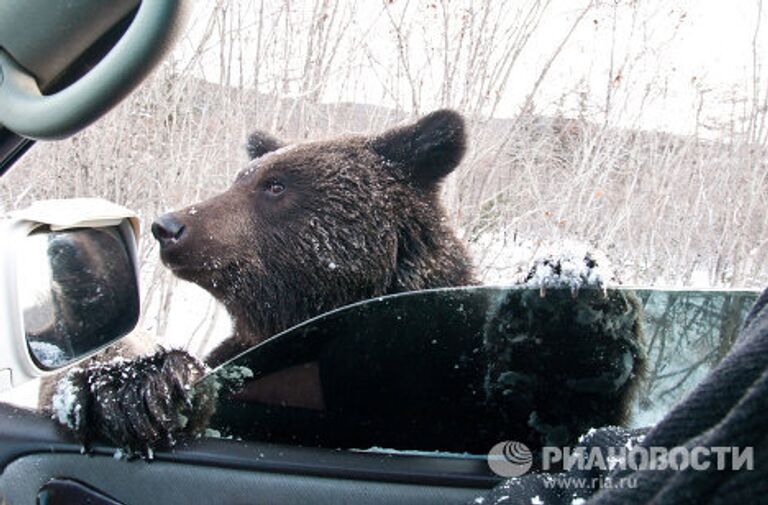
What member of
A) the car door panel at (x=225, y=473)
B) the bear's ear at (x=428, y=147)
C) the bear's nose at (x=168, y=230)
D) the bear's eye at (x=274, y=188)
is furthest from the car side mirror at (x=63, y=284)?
the bear's ear at (x=428, y=147)

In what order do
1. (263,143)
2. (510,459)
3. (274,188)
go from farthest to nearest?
(263,143), (274,188), (510,459)

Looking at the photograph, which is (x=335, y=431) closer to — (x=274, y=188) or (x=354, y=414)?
(x=354, y=414)

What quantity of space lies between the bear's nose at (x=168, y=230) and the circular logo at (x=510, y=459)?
1419 mm

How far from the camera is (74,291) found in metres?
1.74

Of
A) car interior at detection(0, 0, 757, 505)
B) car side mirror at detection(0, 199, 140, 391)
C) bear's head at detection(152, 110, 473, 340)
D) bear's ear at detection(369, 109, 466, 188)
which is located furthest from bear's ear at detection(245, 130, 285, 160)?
car interior at detection(0, 0, 757, 505)

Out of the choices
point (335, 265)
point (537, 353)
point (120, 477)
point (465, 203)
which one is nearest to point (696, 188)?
point (465, 203)

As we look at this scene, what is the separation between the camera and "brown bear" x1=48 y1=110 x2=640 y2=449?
253 centimetres

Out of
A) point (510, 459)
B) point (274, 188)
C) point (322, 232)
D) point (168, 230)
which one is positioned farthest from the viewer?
point (274, 188)

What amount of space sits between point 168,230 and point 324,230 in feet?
1.78

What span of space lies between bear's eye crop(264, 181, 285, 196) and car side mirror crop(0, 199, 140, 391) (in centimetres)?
90

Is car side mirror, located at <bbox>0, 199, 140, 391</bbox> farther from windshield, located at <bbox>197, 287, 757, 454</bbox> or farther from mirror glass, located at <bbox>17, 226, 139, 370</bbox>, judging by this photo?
windshield, located at <bbox>197, 287, 757, 454</bbox>

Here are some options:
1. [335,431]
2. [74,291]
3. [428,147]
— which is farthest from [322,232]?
[335,431]

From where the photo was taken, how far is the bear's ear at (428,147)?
2.72 meters

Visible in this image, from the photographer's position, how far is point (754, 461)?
1.83 ft
